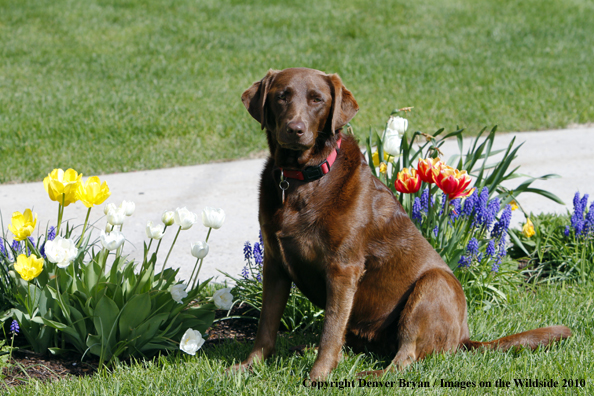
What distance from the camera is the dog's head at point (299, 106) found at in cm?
269

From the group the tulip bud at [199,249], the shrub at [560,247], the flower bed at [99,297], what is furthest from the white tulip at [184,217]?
the shrub at [560,247]

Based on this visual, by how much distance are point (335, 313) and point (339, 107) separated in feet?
3.17

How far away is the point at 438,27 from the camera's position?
450 inches

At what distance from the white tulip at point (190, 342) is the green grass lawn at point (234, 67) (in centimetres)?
376

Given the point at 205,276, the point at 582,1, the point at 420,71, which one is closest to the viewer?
the point at 205,276

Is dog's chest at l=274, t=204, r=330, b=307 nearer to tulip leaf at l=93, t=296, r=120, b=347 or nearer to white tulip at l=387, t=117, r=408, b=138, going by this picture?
tulip leaf at l=93, t=296, r=120, b=347

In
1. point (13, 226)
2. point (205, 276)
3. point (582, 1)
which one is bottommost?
point (205, 276)

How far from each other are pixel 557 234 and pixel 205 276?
8.47 ft

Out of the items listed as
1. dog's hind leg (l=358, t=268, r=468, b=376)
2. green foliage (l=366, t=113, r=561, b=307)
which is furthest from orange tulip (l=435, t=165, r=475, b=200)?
dog's hind leg (l=358, t=268, r=468, b=376)

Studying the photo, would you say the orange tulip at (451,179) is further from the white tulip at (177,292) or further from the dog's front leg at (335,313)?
the white tulip at (177,292)

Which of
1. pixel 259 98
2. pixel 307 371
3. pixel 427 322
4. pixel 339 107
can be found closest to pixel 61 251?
pixel 259 98

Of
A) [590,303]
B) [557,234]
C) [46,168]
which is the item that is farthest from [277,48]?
[590,303]

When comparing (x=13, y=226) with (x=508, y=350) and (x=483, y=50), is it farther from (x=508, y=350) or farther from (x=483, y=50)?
(x=483, y=50)

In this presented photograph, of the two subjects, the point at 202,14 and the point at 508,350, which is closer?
the point at 508,350
